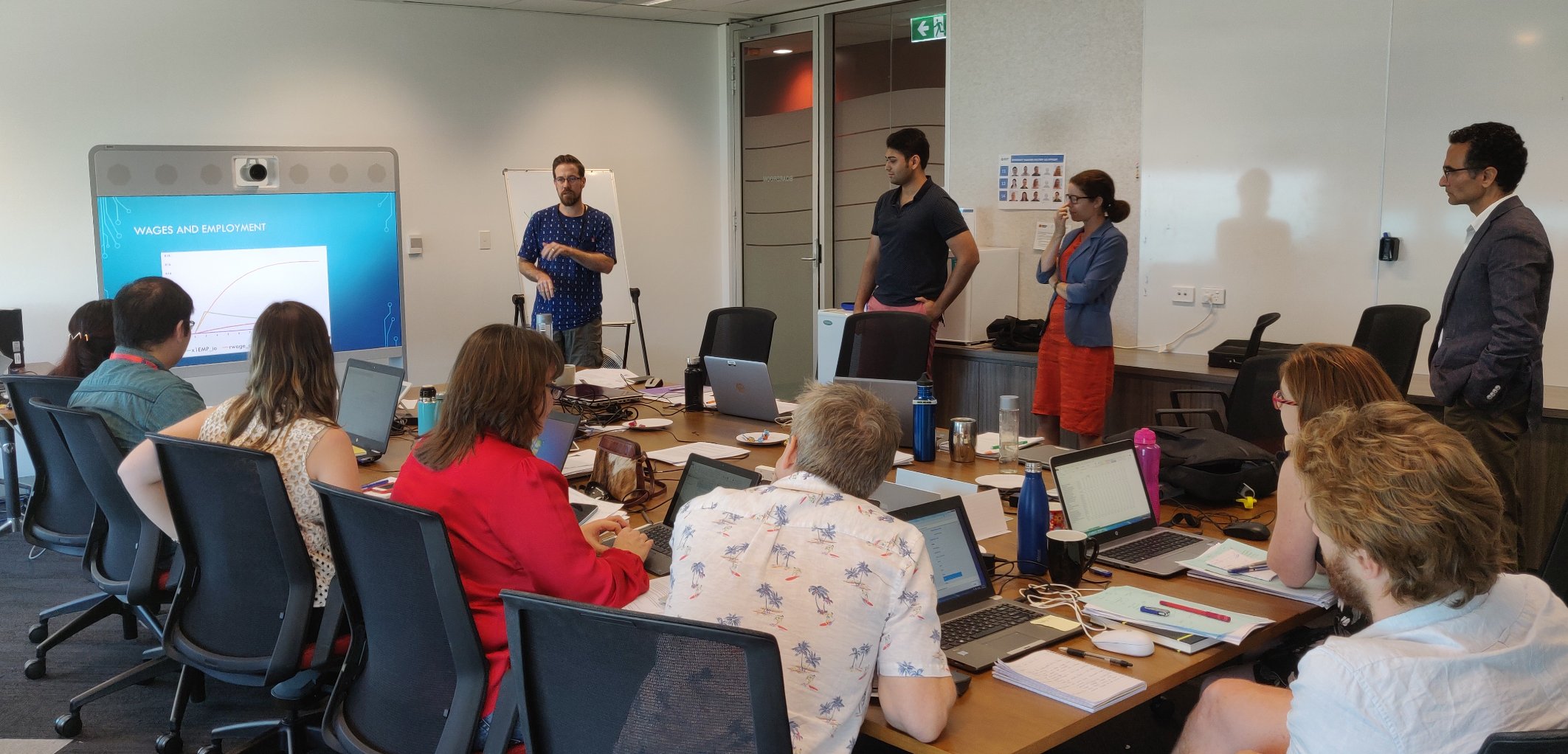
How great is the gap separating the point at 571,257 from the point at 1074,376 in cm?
263

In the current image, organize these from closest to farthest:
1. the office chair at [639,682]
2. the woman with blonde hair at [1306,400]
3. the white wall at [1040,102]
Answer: the office chair at [639,682]
the woman with blonde hair at [1306,400]
the white wall at [1040,102]

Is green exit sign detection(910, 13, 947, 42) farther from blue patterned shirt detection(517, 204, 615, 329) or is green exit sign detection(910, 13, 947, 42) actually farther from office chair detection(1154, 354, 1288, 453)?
office chair detection(1154, 354, 1288, 453)

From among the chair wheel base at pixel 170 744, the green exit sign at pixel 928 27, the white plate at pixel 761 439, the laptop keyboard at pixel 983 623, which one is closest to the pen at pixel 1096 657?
the laptop keyboard at pixel 983 623

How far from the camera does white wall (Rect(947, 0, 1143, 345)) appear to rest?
19.6 feet

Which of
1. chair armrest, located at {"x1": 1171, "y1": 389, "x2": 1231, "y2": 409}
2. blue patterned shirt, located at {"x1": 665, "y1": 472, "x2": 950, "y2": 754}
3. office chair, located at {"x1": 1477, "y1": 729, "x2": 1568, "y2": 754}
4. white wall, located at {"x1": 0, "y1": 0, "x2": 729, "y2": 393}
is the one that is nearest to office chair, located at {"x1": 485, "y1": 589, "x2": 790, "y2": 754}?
blue patterned shirt, located at {"x1": 665, "y1": 472, "x2": 950, "y2": 754}

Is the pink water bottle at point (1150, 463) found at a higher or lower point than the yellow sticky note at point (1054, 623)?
higher

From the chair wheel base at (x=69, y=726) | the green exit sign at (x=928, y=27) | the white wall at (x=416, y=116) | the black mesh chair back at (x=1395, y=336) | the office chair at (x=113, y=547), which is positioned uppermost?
the green exit sign at (x=928, y=27)

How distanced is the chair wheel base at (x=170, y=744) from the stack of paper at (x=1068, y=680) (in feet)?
7.70

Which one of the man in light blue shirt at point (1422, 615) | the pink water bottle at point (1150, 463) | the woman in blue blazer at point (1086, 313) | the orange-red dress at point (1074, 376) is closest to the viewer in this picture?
the man in light blue shirt at point (1422, 615)

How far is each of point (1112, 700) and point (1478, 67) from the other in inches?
160

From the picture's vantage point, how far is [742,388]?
4.23m

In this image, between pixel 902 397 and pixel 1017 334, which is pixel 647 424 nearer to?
pixel 902 397

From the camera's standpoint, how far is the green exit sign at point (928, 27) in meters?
6.93

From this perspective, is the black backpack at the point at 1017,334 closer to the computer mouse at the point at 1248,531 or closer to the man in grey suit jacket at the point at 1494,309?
the man in grey suit jacket at the point at 1494,309
